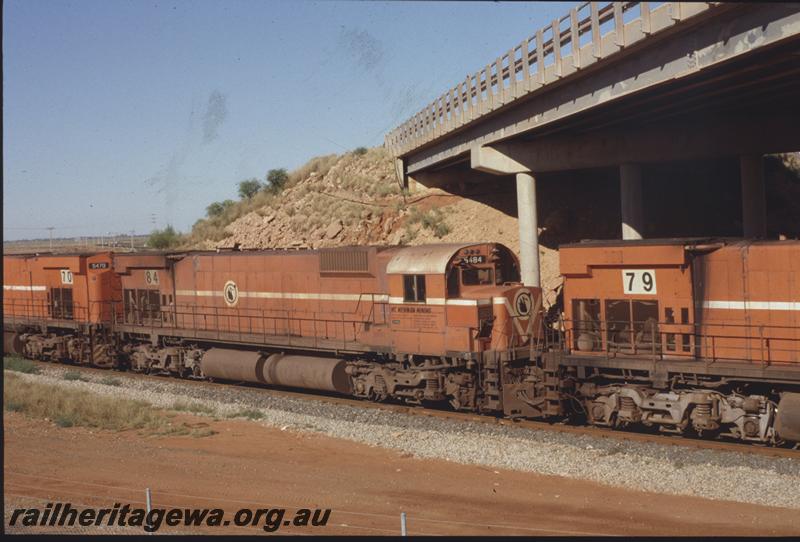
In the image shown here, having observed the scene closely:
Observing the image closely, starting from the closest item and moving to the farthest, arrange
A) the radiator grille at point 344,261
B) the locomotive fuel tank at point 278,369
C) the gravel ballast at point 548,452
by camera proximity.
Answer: the gravel ballast at point 548,452, the radiator grille at point 344,261, the locomotive fuel tank at point 278,369

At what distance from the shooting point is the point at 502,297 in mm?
17641

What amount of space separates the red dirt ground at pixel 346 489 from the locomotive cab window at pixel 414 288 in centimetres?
382

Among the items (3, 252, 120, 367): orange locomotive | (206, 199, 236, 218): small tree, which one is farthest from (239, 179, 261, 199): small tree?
(3, 252, 120, 367): orange locomotive

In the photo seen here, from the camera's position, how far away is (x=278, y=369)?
2202cm

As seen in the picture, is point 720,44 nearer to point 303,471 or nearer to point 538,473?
point 538,473

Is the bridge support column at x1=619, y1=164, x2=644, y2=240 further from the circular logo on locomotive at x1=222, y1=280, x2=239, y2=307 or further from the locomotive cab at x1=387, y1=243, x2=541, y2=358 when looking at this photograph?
the circular logo on locomotive at x1=222, y1=280, x2=239, y2=307

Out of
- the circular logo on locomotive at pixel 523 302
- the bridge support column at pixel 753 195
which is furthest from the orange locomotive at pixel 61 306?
the bridge support column at pixel 753 195

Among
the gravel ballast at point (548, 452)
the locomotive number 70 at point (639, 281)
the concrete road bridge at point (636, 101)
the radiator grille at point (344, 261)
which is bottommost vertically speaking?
the gravel ballast at point (548, 452)

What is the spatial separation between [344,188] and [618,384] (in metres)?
36.3

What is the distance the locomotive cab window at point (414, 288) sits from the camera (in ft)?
59.5

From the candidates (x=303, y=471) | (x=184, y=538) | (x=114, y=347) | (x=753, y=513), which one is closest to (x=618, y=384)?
(x=753, y=513)

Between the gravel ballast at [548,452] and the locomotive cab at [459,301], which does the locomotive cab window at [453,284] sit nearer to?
the locomotive cab at [459,301]

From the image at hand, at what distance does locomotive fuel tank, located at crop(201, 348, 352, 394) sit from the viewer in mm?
20562

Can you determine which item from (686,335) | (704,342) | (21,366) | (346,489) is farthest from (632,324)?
(21,366)
